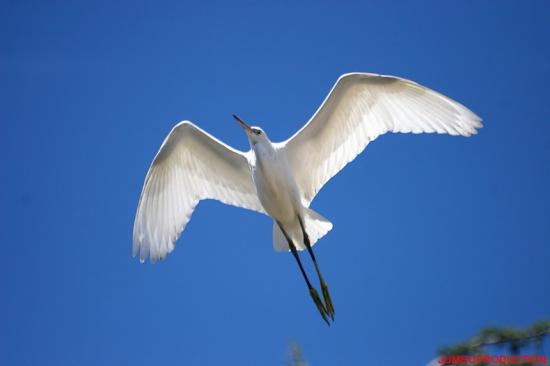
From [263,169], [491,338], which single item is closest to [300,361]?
[491,338]

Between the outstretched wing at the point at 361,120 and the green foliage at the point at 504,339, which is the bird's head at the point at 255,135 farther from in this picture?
the green foliage at the point at 504,339

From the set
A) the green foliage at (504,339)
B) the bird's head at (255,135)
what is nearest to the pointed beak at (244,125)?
the bird's head at (255,135)

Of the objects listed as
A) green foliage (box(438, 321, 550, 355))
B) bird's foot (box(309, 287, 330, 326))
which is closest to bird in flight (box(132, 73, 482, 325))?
bird's foot (box(309, 287, 330, 326))

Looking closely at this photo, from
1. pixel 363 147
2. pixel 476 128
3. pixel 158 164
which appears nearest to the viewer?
pixel 476 128

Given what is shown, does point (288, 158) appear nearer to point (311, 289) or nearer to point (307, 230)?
point (307, 230)

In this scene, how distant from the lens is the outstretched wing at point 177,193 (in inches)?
418

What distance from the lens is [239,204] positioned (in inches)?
421

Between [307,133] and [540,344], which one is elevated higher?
[307,133]

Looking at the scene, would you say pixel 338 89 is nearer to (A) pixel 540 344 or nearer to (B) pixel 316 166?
(B) pixel 316 166

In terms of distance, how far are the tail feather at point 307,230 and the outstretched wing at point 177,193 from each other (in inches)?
25.5

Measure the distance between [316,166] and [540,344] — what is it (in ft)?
18.5

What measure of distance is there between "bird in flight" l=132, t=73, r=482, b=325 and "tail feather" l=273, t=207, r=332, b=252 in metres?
0.01

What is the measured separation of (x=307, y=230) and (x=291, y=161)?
0.99 metres

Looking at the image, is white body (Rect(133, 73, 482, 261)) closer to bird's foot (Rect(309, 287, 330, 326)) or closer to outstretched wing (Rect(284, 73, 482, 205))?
outstretched wing (Rect(284, 73, 482, 205))
